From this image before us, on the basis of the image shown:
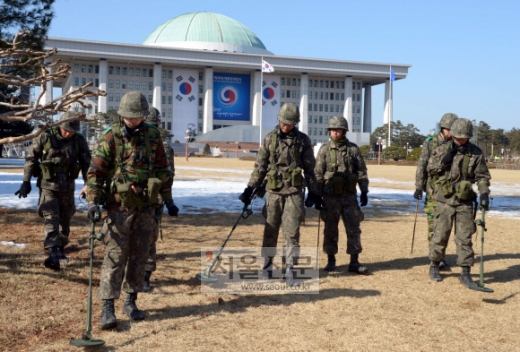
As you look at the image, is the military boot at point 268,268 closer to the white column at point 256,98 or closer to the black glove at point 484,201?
the black glove at point 484,201

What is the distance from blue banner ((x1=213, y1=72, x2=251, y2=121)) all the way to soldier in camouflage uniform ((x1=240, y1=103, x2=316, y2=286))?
4130 inches

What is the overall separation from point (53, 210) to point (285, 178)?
10.2 feet

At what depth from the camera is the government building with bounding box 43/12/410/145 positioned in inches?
3984

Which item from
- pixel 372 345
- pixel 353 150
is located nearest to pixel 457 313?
pixel 372 345

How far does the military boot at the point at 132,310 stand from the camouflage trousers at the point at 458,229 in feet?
12.7

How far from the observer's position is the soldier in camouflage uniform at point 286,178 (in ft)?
21.6

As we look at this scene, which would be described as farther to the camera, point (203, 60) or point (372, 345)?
point (203, 60)

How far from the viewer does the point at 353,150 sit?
7434 millimetres

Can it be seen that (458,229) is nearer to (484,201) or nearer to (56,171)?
(484,201)

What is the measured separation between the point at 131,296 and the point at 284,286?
2.07 meters

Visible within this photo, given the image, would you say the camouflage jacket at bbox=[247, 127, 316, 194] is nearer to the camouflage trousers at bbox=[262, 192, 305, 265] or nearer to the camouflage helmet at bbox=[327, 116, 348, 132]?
the camouflage trousers at bbox=[262, 192, 305, 265]

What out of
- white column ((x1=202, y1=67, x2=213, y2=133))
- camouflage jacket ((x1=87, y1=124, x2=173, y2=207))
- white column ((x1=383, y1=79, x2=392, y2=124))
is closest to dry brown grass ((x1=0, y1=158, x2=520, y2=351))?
camouflage jacket ((x1=87, y1=124, x2=173, y2=207))

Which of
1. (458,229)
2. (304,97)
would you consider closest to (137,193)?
(458,229)

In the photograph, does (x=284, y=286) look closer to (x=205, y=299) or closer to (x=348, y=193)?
(x=205, y=299)
